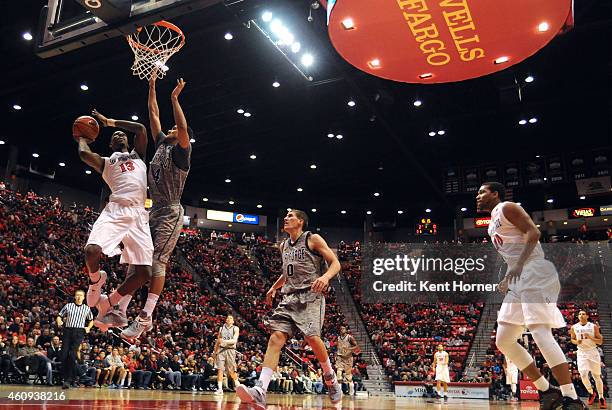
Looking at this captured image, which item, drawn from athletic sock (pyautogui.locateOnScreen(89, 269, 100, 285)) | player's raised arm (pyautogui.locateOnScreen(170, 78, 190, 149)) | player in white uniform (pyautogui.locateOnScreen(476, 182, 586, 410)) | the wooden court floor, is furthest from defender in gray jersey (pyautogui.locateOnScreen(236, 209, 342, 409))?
athletic sock (pyautogui.locateOnScreen(89, 269, 100, 285))

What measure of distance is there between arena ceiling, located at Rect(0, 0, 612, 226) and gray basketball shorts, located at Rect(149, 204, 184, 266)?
Result: 7266mm

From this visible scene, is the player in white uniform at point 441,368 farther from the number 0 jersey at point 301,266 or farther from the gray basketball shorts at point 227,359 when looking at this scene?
the number 0 jersey at point 301,266

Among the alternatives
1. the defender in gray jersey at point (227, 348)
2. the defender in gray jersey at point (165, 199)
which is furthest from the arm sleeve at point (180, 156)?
the defender in gray jersey at point (227, 348)

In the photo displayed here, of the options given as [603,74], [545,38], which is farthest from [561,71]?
[545,38]

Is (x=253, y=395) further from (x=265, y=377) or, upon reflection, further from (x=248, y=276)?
(x=248, y=276)

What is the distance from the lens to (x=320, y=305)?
195 inches

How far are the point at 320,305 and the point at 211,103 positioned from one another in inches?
566

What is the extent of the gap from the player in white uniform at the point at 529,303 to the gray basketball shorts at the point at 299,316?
5.17 ft

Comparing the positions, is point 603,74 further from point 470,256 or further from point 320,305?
point 320,305

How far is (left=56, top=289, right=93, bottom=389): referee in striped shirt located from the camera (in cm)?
849

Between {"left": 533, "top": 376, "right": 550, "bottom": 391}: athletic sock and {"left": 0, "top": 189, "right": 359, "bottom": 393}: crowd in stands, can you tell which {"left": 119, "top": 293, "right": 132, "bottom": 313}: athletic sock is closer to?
{"left": 533, "top": 376, "right": 550, "bottom": 391}: athletic sock

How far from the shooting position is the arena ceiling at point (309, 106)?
46.2 ft

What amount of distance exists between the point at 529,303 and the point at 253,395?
2327 mm

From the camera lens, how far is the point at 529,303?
4.04 metres
